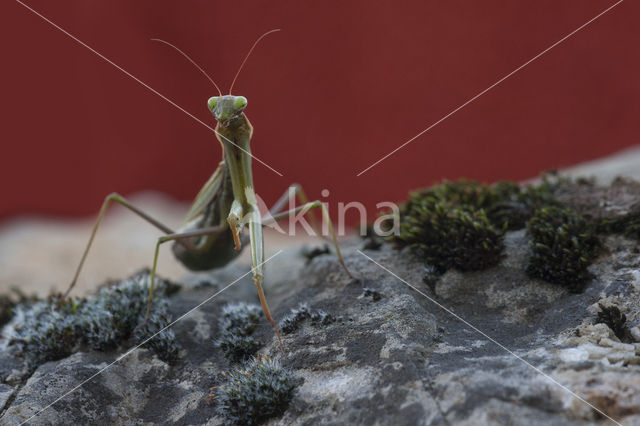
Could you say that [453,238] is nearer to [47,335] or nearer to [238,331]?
[238,331]

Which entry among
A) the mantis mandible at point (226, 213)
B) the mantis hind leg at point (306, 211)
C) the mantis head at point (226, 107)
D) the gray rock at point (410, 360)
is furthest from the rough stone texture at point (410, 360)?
the mantis head at point (226, 107)

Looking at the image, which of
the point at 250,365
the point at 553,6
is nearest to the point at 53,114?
the point at 250,365

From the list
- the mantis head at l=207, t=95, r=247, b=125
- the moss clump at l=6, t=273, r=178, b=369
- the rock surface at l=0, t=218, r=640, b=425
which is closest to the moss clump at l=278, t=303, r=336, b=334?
the rock surface at l=0, t=218, r=640, b=425

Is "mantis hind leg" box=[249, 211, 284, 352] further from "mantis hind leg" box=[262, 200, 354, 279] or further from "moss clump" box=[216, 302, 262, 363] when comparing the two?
"mantis hind leg" box=[262, 200, 354, 279]

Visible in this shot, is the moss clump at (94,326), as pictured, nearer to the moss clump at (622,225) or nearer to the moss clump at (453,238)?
the moss clump at (453,238)

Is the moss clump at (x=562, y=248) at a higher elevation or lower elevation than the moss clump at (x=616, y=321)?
higher

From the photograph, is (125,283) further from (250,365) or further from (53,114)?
(53,114)
